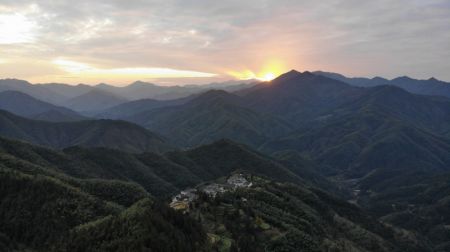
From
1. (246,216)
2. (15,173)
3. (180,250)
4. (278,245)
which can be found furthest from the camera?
(15,173)

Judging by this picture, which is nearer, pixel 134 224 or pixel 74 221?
pixel 134 224

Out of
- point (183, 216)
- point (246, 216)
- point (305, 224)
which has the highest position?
point (183, 216)

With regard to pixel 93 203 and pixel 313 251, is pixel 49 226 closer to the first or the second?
pixel 93 203

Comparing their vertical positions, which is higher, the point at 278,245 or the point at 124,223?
A: the point at 124,223

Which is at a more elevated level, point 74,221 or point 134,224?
point 134,224

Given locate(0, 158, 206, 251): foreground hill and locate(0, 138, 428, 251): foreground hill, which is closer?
locate(0, 158, 206, 251): foreground hill

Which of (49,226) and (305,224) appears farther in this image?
(305,224)

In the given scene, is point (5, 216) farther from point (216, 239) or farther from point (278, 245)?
point (278, 245)

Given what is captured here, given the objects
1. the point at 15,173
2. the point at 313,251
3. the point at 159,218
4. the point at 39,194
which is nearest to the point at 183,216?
the point at 159,218

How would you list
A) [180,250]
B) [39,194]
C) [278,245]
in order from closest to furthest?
[180,250], [278,245], [39,194]

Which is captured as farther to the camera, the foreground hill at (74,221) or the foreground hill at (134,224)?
the foreground hill at (134,224)
